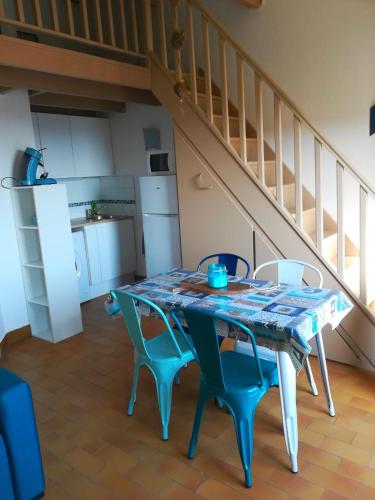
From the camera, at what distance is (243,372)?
81.7 inches

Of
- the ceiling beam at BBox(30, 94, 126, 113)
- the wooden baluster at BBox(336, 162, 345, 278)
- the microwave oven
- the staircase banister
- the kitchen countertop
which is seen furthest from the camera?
the kitchen countertop

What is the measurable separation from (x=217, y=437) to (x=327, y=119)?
275 centimetres

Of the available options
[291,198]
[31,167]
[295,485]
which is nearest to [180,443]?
[295,485]

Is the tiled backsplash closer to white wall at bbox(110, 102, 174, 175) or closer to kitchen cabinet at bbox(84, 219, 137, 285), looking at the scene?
white wall at bbox(110, 102, 174, 175)

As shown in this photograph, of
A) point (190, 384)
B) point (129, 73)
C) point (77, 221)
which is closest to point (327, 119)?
point (129, 73)

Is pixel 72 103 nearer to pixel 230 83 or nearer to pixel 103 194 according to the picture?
pixel 103 194

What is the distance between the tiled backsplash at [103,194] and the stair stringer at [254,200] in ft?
5.70

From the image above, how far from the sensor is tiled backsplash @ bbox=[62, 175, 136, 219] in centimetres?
512

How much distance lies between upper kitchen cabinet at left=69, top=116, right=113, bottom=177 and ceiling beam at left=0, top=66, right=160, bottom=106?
108 centimetres

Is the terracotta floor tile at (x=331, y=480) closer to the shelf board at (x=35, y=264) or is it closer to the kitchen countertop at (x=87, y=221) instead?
the shelf board at (x=35, y=264)

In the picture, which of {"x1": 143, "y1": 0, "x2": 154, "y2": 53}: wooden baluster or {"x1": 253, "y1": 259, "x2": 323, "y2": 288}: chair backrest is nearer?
{"x1": 253, "y1": 259, "x2": 323, "y2": 288}: chair backrest

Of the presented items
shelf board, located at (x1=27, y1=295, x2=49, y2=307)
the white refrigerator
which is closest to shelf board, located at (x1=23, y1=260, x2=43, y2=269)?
shelf board, located at (x1=27, y1=295, x2=49, y2=307)

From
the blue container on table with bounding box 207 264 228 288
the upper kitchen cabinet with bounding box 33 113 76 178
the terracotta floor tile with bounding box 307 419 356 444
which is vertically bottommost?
the terracotta floor tile with bounding box 307 419 356 444

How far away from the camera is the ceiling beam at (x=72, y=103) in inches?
158
